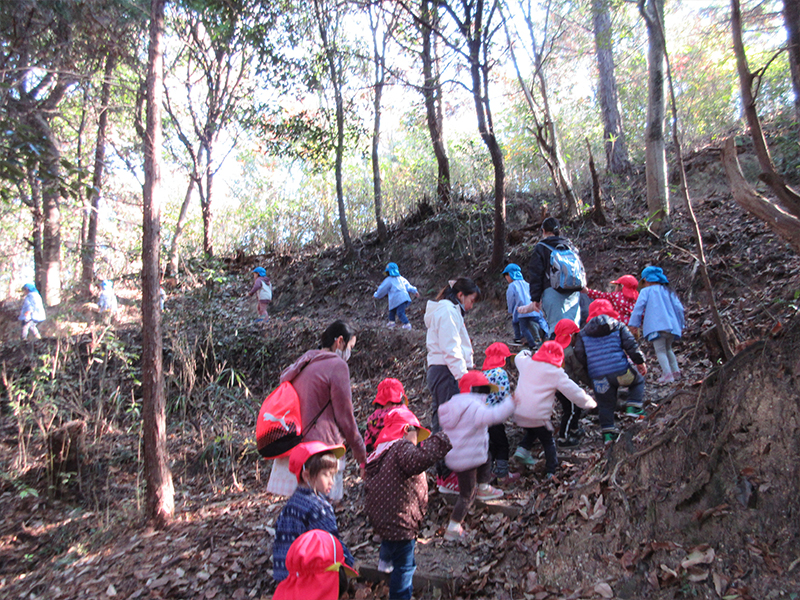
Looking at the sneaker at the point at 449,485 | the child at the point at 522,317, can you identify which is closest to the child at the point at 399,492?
the sneaker at the point at 449,485

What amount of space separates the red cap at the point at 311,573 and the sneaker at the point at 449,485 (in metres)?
2.41

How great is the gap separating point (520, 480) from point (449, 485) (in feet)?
2.27

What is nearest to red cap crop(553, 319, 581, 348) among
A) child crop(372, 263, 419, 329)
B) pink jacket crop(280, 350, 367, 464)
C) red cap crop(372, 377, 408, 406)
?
red cap crop(372, 377, 408, 406)

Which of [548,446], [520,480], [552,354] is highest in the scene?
[552,354]

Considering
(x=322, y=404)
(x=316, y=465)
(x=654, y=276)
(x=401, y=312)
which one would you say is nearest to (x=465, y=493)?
(x=322, y=404)

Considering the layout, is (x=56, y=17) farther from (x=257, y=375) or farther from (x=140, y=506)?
(x=140, y=506)

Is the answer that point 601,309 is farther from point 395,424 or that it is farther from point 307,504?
point 307,504

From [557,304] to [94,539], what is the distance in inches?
247

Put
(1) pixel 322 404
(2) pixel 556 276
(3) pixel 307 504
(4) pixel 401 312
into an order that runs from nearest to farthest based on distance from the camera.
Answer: (3) pixel 307 504
(1) pixel 322 404
(2) pixel 556 276
(4) pixel 401 312

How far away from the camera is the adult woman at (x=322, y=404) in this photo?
3.75 m

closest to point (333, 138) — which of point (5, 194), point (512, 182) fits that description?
point (512, 182)

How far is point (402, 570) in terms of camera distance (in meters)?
3.59

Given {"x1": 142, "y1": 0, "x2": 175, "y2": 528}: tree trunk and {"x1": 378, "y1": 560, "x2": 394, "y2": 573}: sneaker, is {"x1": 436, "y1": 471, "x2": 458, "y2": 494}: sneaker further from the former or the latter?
{"x1": 142, "y1": 0, "x2": 175, "y2": 528}: tree trunk

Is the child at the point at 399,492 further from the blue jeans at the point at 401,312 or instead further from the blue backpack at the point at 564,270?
the blue jeans at the point at 401,312
